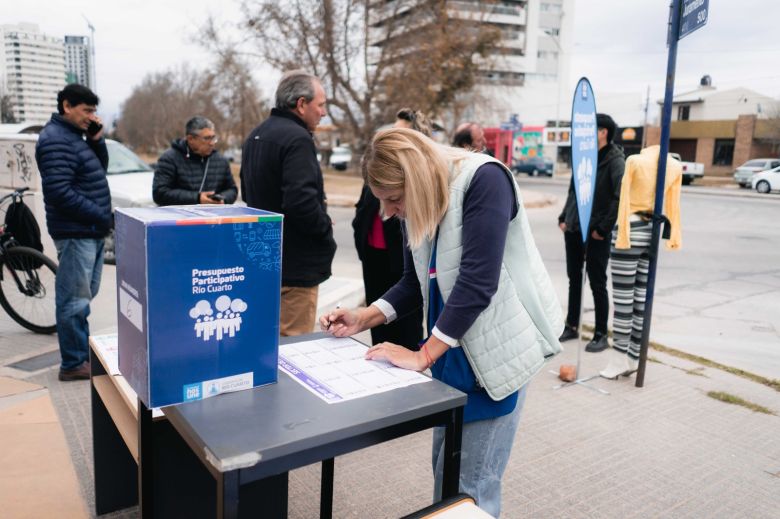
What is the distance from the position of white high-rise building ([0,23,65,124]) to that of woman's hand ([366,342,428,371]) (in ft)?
30.4

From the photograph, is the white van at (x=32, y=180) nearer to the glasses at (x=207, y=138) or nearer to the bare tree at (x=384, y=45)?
the glasses at (x=207, y=138)

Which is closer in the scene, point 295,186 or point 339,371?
point 339,371

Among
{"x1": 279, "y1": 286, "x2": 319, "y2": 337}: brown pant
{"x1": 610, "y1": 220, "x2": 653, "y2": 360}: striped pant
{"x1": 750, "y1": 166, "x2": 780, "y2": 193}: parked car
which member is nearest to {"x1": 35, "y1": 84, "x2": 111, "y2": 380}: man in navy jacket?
{"x1": 279, "y1": 286, "x2": 319, "y2": 337}: brown pant

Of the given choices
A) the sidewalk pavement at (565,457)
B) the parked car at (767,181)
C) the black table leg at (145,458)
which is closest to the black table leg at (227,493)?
the black table leg at (145,458)

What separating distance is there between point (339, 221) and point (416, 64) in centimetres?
1316

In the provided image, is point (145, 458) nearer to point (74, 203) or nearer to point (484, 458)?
point (484, 458)

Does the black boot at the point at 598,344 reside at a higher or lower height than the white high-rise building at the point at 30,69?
lower

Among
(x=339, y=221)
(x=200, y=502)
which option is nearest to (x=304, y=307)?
(x=200, y=502)

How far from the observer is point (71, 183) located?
403 cm

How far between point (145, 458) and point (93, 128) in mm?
3003

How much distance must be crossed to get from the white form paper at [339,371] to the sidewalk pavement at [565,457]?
3.70ft

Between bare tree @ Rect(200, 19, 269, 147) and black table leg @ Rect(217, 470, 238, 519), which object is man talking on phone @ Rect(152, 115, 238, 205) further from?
bare tree @ Rect(200, 19, 269, 147)

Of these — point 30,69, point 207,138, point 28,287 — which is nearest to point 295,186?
point 207,138

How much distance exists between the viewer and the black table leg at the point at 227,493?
1.35m
